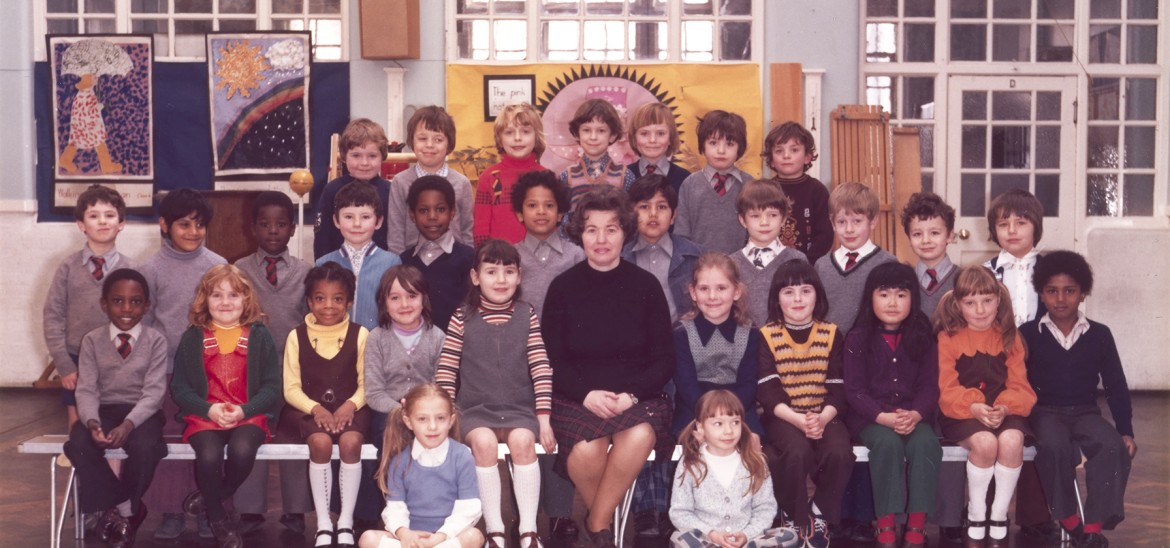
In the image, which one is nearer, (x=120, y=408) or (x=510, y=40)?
(x=120, y=408)

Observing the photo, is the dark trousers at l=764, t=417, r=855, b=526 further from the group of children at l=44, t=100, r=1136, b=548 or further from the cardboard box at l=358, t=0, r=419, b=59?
the cardboard box at l=358, t=0, r=419, b=59

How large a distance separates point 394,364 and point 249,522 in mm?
841

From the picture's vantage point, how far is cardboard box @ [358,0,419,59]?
7.16 m

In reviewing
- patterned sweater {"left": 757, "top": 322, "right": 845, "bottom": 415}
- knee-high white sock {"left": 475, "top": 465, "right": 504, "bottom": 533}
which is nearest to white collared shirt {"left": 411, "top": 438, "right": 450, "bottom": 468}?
knee-high white sock {"left": 475, "top": 465, "right": 504, "bottom": 533}

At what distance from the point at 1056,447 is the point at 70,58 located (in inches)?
253

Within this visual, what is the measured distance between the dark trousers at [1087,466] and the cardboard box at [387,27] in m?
4.66

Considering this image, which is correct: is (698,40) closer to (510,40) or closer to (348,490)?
(510,40)

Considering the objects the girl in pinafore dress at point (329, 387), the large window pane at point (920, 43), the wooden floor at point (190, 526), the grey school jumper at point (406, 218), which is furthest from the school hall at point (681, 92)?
the girl in pinafore dress at point (329, 387)

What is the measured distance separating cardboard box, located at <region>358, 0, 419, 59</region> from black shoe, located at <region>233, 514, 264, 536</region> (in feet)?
12.3

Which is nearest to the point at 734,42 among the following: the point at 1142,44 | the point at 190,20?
the point at 1142,44

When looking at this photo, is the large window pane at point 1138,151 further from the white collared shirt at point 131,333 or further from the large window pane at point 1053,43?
the white collared shirt at point 131,333

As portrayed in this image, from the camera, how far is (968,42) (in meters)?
7.68

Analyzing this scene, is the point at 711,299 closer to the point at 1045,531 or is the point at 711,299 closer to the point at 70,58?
the point at 1045,531

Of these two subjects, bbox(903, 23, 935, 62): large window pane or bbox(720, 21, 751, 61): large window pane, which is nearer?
bbox(720, 21, 751, 61): large window pane
